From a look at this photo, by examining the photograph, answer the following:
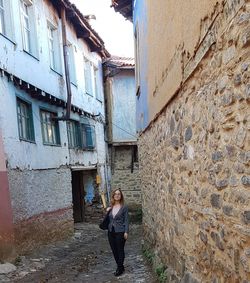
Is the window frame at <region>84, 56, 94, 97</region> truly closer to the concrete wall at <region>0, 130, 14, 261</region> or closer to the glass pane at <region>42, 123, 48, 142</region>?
the glass pane at <region>42, 123, 48, 142</region>

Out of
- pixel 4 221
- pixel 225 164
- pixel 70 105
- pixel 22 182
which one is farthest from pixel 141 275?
pixel 70 105

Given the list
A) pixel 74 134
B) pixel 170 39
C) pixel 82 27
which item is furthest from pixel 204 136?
pixel 82 27

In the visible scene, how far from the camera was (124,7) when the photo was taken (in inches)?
410

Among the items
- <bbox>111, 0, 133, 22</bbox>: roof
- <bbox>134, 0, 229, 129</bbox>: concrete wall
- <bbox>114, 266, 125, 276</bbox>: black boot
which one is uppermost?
<bbox>111, 0, 133, 22</bbox>: roof

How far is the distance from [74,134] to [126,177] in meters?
5.12

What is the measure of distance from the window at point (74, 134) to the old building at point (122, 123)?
393 cm

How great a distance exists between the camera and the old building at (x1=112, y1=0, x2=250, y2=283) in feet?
8.38

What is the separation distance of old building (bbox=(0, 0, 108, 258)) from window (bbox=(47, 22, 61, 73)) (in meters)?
0.03

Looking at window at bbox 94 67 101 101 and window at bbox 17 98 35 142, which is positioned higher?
window at bbox 94 67 101 101

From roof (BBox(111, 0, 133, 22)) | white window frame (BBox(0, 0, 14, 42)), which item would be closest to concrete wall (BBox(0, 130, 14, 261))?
white window frame (BBox(0, 0, 14, 42))

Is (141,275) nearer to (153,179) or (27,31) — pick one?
(153,179)

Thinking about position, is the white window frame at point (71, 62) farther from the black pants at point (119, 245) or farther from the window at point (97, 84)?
the black pants at point (119, 245)

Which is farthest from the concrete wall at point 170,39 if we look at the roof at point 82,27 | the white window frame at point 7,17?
the roof at point 82,27

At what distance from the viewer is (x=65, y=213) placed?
1205cm
